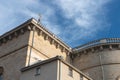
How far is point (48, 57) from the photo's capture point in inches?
1006

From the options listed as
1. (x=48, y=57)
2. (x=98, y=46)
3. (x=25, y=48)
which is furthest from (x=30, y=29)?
(x=98, y=46)

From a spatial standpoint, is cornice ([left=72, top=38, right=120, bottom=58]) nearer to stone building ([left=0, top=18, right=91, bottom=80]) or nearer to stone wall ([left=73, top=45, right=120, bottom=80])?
stone wall ([left=73, top=45, right=120, bottom=80])

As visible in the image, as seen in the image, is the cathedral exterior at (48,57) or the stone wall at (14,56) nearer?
the cathedral exterior at (48,57)

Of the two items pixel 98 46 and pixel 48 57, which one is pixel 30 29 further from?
pixel 98 46

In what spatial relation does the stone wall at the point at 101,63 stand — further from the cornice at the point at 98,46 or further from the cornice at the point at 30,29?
the cornice at the point at 30,29

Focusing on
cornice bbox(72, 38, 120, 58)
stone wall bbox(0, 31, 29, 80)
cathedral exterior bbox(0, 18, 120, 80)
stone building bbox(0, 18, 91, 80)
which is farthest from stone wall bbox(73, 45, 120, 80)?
stone wall bbox(0, 31, 29, 80)

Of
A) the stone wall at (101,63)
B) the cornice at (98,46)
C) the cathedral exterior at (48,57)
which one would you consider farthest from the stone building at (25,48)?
the stone wall at (101,63)

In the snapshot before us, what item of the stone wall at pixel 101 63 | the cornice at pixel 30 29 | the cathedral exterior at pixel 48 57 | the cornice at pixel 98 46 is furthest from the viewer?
the cornice at pixel 98 46

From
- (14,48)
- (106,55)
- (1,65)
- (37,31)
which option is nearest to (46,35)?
(37,31)

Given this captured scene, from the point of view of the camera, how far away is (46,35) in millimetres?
26016

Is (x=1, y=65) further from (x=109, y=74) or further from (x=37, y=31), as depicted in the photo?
(x=109, y=74)

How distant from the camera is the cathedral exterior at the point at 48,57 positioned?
2069 cm

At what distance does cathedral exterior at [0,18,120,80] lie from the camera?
20688 mm

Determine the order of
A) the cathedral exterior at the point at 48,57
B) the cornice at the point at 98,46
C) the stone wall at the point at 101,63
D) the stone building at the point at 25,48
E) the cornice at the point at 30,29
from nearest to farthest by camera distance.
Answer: the cathedral exterior at the point at 48,57 < the stone building at the point at 25,48 < the cornice at the point at 30,29 < the stone wall at the point at 101,63 < the cornice at the point at 98,46
